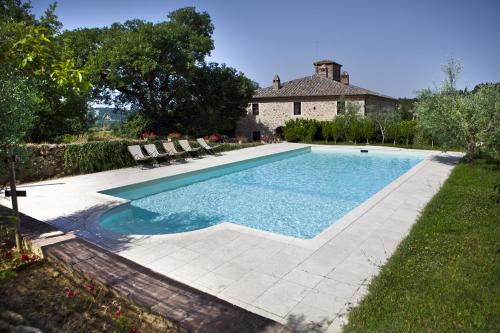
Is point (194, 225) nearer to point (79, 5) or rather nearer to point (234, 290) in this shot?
point (234, 290)

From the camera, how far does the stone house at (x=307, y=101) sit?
92.8 feet

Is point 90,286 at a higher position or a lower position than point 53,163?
lower

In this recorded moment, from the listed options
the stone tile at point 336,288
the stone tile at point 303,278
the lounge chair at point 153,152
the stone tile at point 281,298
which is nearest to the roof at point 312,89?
the lounge chair at point 153,152

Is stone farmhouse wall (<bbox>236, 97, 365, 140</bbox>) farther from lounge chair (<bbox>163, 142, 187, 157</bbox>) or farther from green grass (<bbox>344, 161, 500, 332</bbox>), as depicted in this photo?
green grass (<bbox>344, 161, 500, 332</bbox>)

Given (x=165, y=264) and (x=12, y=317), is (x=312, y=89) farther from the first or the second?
(x=12, y=317)

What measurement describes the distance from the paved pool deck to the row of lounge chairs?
186 inches

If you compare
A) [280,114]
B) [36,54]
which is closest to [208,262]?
[36,54]

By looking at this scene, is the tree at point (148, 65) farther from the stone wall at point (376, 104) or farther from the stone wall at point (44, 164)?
the stone wall at point (376, 104)

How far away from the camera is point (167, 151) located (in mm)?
14609

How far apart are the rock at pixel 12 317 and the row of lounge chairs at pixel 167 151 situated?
10277mm

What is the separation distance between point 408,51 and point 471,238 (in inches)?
644

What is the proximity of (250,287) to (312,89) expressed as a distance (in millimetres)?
27883

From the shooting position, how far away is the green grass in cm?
318

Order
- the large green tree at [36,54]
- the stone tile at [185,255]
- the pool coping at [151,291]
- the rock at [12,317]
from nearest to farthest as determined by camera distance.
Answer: the rock at [12,317] → the pool coping at [151,291] → the large green tree at [36,54] → the stone tile at [185,255]
